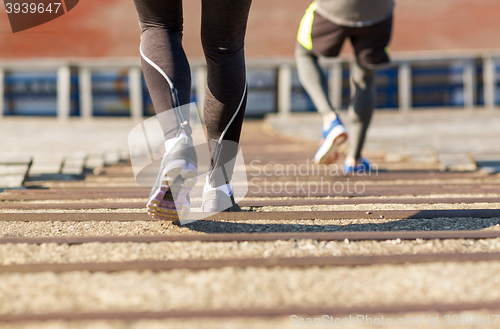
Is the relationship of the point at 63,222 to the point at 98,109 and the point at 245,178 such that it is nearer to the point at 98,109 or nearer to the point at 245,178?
the point at 245,178

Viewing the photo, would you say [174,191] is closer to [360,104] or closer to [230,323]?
[230,323]

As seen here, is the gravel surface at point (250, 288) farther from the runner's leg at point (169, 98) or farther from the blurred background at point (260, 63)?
the blurred background at point (260, 63)

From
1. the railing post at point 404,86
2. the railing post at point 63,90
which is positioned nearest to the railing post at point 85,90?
the railing post at point 63,90

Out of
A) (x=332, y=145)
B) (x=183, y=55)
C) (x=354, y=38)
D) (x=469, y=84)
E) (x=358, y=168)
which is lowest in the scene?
(x=358, y=168)

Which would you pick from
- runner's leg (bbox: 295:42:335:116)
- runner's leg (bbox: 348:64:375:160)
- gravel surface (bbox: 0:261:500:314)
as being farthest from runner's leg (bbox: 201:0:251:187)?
runner's leg (bbox: 348:64:375:160)

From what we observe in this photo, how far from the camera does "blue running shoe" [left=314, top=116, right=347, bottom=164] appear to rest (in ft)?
6.37

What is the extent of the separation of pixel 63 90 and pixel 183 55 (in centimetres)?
785

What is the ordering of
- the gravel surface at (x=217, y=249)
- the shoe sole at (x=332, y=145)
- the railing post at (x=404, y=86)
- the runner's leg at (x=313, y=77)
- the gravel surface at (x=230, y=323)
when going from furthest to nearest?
the railing post at (x=404, y=86) < the runner's leg at (x=313, y=77) < the shoe sole at (x=332, y=145) < the gravel surface at (x=217, y=249) < the gravel surface at (x=230, y=323)

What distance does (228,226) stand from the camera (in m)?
1.27

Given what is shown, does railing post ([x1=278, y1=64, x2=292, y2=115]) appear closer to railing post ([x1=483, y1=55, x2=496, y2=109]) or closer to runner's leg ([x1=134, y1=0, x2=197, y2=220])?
railing post ([x1=483, y1=55, x2=496, y2=109])

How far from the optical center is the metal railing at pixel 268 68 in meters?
8.18

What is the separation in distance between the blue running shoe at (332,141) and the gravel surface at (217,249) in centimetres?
90

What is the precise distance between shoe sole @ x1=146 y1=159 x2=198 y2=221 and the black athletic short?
1.23 metres

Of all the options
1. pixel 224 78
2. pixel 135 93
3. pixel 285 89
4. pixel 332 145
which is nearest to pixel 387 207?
pixel 332 145
